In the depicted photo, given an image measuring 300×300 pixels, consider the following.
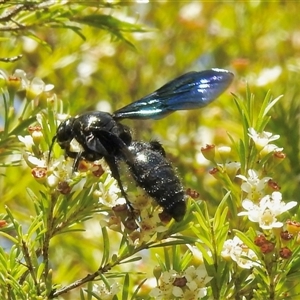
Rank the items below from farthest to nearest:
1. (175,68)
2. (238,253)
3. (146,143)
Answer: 1. (175,68)
2. (146,143)
3. (238,253)

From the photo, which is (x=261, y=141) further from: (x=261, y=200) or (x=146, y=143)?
(x=146, y=143)

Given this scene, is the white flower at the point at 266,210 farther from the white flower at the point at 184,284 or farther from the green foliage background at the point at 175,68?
the green foliage background at the point at 175,68

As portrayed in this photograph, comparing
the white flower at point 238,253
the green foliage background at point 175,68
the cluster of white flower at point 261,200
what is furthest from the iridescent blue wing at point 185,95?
the white flower at point 238,253

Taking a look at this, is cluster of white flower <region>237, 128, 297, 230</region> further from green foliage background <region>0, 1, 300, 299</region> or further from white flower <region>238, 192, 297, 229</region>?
green foliage background <region>0, 1, 300, 299</region>

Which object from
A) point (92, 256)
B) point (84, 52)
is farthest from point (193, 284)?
point (84, 52)

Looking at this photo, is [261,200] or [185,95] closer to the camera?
[261,200]

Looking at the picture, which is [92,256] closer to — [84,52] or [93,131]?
[84,52]

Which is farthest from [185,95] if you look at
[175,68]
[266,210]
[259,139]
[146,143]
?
[175,68]
